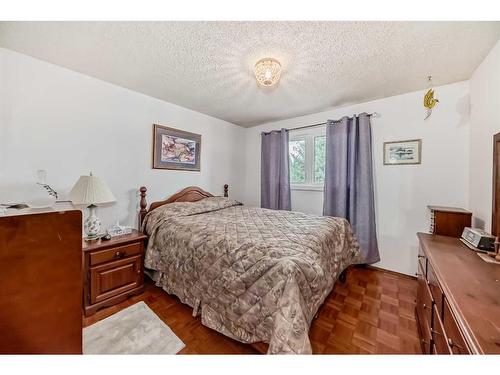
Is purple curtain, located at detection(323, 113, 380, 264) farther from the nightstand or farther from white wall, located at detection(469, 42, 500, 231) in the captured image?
the nightstand

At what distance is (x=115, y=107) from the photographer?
7.39 ft

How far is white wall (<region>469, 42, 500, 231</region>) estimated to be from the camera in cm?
153

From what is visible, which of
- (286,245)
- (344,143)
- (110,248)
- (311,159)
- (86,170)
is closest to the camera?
(286,245)

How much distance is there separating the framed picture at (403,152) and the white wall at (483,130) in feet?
1.44

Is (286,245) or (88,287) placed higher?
(286,245)

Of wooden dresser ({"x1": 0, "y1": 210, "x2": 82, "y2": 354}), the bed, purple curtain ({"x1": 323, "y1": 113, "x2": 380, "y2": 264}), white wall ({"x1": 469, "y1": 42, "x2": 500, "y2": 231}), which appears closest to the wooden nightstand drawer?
the bed

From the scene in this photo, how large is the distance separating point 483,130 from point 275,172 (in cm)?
239

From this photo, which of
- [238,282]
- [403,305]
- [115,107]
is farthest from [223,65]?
[403,305]

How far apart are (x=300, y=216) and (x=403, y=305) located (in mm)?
1270

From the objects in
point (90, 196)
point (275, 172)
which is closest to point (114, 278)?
point (90, 196)

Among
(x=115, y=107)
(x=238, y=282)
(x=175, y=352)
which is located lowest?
(x=175, y=352)

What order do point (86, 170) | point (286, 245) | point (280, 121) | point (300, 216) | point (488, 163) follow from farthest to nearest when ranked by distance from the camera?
point (280, 121) → point (300, 216) → point (86, 170) → point (488, 163) → point (286, 245)

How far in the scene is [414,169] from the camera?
2.40 m

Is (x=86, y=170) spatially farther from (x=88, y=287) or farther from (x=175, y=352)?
(x=175, y=352)
